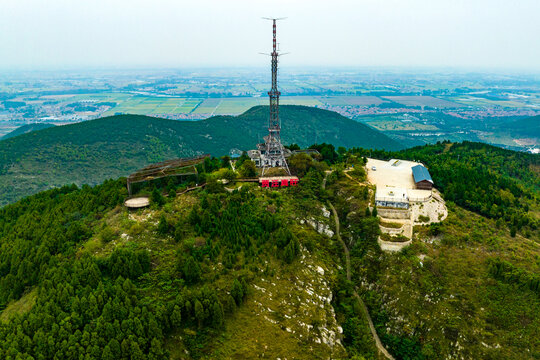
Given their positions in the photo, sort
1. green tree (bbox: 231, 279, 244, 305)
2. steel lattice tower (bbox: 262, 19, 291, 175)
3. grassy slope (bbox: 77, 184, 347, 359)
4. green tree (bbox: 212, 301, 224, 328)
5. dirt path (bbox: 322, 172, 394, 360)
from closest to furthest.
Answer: grassy slope (bbox: 77, 184, 347, 359), green tree (bbox: 212, 301, 224, 328), green tree (bbox: 231, 279, 244, 305), dirt path (bbox: 322, 172, 394, 360), steel lattice tower (bbox: 262, 19, 291, 175)

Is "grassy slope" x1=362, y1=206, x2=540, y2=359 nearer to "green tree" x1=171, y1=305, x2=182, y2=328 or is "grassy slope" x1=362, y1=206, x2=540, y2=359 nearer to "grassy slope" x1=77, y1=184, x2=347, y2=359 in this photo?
"grassy slope" x1=77, y1=184, x2=347, y2=359

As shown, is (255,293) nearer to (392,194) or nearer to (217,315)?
(217,315)

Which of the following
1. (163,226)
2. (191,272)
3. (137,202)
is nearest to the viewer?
(191,272)

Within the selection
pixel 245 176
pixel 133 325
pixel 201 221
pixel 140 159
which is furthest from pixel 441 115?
pixel 133 325

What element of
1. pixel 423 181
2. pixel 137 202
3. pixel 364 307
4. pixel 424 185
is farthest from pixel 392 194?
pixel 137 202

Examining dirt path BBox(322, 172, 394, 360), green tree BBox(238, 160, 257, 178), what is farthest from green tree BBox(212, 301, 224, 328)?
green tree BBox(238, 160, 257, 178)

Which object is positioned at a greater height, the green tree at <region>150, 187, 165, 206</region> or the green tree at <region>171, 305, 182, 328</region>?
the green tree at <region>150, 187, 165, 206</region>

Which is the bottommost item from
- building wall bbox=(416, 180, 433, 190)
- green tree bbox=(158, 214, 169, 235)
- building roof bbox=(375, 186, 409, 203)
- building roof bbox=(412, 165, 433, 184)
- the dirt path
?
the dirt path
